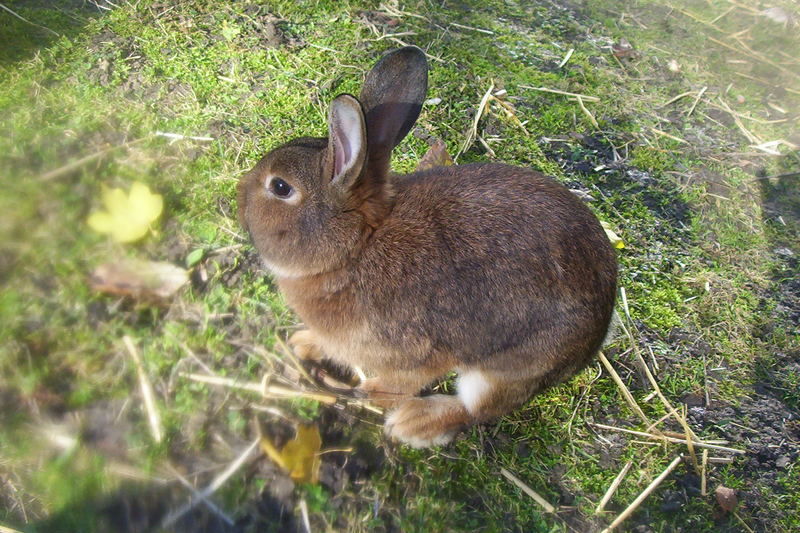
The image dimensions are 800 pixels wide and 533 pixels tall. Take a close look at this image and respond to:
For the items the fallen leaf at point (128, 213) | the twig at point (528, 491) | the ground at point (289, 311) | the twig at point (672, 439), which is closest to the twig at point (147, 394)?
the ground at point (289, 311)

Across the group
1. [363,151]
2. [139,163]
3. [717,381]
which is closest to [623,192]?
[717,381]

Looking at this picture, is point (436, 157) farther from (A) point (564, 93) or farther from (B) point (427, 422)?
(B) point (427, 422)

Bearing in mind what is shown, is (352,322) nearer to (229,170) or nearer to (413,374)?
(413,374)

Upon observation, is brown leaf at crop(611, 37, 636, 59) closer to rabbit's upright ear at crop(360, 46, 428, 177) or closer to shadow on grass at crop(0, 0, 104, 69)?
rabbit's upright ear at crop(360, 46, 428, 177)

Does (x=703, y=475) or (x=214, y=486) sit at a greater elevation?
(x=214, y=486)

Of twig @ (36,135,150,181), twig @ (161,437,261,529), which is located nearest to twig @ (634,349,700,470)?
twig @ (161,437,261,529)

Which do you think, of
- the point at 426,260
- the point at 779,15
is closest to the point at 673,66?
the point at 779,15
